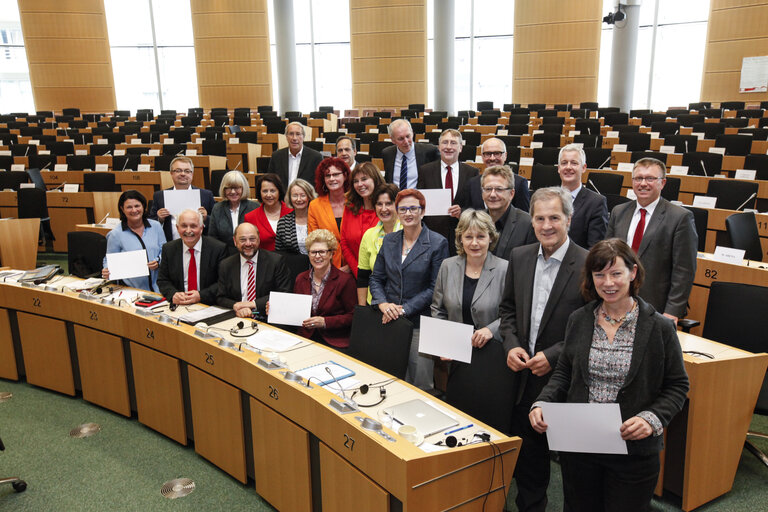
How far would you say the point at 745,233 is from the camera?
15.2 feet

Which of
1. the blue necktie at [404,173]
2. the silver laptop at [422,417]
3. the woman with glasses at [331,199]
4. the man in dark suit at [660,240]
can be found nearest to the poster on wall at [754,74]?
the blue necktie at [404,173]

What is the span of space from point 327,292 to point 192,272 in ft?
3.85

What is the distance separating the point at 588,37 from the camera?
14273mm

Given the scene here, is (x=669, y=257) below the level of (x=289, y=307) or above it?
A: above

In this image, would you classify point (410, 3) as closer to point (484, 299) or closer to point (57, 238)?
point (57, 238)

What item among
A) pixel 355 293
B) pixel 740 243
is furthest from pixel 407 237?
pixel 740 243

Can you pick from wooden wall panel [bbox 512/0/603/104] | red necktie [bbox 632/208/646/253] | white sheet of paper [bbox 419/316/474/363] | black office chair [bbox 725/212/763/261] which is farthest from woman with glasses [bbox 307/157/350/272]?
wooden wall panel [bbox 512/0/603/104]

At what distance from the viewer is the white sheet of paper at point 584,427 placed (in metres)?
1.95

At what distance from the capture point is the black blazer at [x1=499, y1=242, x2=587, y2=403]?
2.45 meters

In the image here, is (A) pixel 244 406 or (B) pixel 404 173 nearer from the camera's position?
(A) pixel 244 406

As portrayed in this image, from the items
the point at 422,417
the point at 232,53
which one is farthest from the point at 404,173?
the point at 232,53

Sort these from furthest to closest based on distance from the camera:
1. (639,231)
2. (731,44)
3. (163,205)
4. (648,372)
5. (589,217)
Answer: (731,44), (163,205), (589,217), (639,231), (648,372)

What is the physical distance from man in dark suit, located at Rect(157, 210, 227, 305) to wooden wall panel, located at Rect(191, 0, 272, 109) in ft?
44.4

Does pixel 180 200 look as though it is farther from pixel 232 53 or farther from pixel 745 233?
pixel 232 53
